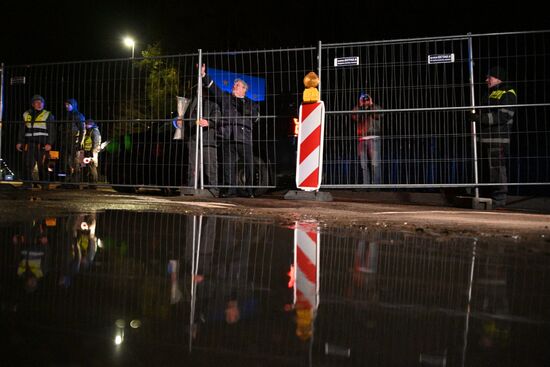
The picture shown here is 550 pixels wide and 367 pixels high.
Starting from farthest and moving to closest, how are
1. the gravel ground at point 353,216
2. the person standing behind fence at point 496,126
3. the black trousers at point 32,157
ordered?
the black trousers at point 32,157
the person standing behind fence at point 496,126
the gravel ground at point 353,216

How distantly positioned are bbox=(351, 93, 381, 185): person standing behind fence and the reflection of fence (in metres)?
0.06

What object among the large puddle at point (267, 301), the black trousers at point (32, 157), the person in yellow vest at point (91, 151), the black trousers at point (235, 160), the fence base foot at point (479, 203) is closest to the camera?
the large puddle at point (267, 301)

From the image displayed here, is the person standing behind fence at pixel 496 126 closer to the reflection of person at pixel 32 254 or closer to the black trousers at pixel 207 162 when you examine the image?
the black trousers at pixel 207 162

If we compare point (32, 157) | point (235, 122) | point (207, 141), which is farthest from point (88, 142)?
point (235, 122)

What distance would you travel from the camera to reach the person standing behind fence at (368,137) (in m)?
10.2

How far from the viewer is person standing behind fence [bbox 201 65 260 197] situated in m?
10.1

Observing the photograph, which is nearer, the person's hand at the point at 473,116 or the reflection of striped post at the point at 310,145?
the reflection of striped post at the point at 310,145

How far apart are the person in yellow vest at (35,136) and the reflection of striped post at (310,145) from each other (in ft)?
22.4

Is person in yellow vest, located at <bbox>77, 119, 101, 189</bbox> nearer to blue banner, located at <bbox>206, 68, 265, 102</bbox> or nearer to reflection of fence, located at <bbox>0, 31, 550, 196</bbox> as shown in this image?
reflection of fence, located at <bbox>0, 31, 550, 196</bbox>

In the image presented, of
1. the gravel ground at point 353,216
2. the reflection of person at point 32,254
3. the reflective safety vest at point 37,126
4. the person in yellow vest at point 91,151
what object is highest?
the reflective safety vest at point 37,126

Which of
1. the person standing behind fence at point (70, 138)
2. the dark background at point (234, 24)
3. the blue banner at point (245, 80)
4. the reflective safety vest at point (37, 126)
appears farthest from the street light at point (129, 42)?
the blue banner at point (245, 80)

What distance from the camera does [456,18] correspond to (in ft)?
48.8

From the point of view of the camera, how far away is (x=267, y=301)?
8.29 feet

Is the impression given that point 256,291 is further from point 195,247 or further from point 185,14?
point 185,14
